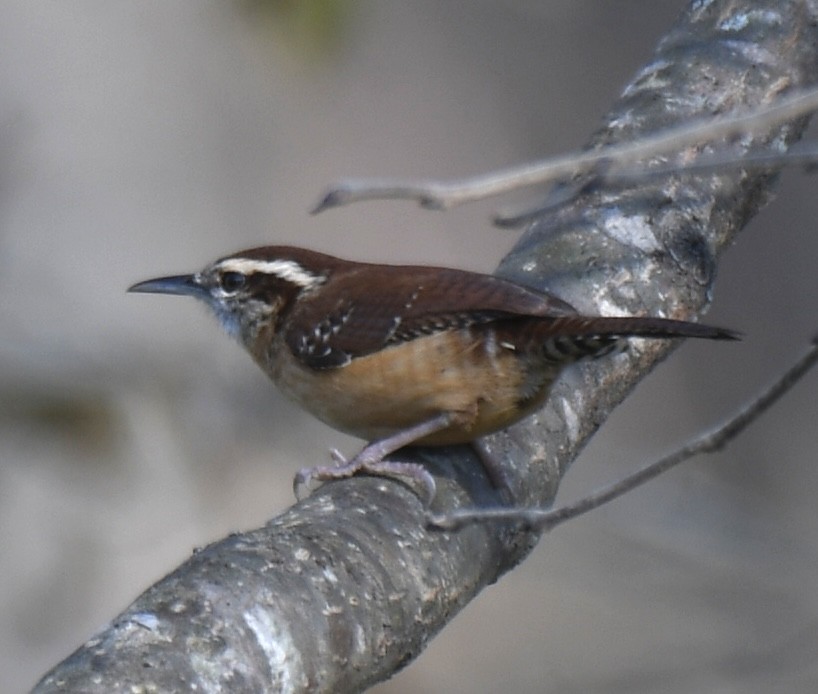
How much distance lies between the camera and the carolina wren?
3.19 metres

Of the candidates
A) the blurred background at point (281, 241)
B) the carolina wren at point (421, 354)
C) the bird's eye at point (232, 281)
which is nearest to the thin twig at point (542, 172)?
the carolina wren at point (421, 354)

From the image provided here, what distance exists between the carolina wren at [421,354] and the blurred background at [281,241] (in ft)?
6.21

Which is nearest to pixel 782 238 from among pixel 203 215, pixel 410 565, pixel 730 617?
pixel 730 617

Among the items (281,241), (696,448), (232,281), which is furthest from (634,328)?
(281,241)

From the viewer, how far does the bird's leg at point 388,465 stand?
301 centimetres

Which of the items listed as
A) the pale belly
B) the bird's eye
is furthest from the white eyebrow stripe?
the pale belly

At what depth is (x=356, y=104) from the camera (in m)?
8.34

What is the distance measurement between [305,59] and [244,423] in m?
1.57

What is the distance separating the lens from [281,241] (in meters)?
7.70

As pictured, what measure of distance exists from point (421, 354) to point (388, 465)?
417mm

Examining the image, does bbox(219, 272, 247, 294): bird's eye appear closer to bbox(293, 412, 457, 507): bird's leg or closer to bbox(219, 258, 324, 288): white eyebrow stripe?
bbox(219, 258, 324, 288): white eyebrow stripe

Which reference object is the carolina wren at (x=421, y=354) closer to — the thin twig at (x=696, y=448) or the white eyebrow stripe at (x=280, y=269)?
the white eyebrow stripe at (x=280, y=269)

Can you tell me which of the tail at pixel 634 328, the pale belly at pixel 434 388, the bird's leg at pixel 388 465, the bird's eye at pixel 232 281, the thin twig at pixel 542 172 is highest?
the thin twig at pixel 542 172

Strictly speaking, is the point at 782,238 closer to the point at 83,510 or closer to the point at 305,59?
the point at 305,59
